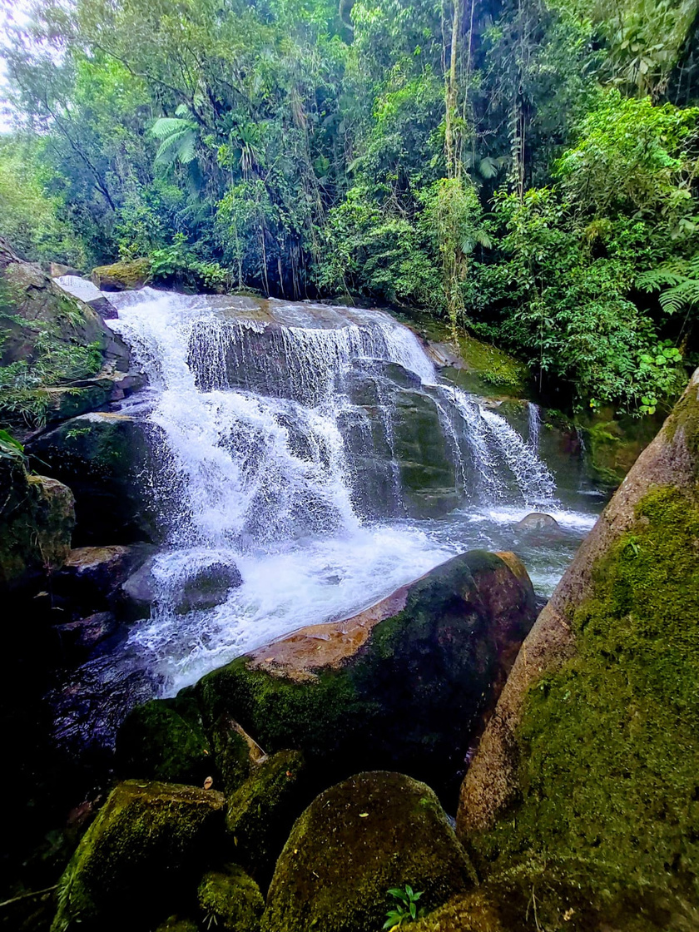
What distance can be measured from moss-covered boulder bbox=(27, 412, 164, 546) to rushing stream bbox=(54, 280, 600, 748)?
0.25 metres

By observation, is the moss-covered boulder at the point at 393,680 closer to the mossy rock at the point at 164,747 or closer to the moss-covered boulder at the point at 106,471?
the mossy rock at the point at 164,747

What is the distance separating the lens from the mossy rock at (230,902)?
1693 millimetres

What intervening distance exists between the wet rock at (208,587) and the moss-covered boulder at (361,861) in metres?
3.71

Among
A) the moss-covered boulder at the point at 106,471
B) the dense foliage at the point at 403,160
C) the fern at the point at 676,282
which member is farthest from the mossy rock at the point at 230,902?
the fern at the point at 676,282

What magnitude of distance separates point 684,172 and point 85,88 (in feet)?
67.9

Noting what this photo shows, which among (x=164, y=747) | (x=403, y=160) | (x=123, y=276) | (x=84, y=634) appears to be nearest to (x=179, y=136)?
(x=123, y=276)

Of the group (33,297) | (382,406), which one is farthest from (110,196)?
(382,406)

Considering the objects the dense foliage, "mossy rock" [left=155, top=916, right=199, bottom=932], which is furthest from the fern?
"mossy rock" [left=155, top=916, right=199, bottom=932]

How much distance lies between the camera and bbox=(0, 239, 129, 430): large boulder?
5.91m

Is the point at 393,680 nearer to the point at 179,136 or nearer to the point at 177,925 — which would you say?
the point at 177,925

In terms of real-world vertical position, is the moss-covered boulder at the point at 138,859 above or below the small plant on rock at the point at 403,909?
below

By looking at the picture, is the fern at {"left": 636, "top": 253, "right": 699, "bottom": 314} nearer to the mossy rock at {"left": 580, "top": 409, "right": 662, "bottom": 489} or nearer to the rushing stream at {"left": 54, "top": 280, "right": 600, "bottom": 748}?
the mossy rock at {"left": 580, "top": 409, "right": 662, "bottom": 489}

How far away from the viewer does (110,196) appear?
618 inches

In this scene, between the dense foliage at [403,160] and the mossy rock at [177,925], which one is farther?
the dense foliage at [403,160]
